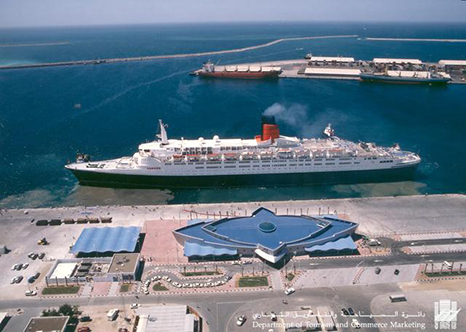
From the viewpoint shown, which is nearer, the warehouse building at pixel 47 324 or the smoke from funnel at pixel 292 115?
the warehouse building at pixel 47 324

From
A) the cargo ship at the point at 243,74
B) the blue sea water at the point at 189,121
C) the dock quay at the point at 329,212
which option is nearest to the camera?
the dock quay at the point at 329,212

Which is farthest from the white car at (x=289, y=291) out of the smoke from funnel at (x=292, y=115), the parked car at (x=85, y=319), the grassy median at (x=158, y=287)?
the smoke from funnel at (x=292, y=115)

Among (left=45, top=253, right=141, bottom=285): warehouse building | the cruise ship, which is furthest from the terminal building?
the cruise ship

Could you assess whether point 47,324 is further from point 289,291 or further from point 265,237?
point 265,237

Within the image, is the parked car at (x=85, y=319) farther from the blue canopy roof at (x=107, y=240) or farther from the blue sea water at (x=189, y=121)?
the blue sea water at (x=189, y=121)

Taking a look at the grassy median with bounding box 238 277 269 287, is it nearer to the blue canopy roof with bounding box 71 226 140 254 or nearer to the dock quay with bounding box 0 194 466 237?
the dock quay with bounding box 0 194 466 237

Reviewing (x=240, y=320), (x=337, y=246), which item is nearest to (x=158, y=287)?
(x=240, y=320)

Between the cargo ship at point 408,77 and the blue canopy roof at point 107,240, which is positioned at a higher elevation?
the cargo ship at point 408,77

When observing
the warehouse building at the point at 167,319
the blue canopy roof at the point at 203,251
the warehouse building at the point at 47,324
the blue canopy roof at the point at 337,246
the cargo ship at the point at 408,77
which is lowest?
the warehouse building at the point at 167,319
